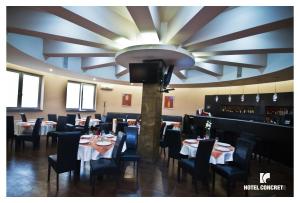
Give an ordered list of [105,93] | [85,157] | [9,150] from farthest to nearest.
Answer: [105,93] < [9,150] < [85,157]

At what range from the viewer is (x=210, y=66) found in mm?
6469

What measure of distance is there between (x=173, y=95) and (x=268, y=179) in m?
6.85

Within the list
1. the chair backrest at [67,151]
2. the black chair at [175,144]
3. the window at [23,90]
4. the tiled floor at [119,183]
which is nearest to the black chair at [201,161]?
the tiled floor at [119,183]

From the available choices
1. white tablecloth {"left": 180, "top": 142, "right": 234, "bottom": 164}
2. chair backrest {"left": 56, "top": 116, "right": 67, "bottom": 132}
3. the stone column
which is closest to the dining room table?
white tablecloth {"left": 180, "top": 142, "right": 234, "bottom": 164}

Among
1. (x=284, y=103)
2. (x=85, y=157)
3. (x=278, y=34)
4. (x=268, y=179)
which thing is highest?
(x=278, y=34)

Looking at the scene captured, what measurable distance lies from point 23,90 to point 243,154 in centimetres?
751

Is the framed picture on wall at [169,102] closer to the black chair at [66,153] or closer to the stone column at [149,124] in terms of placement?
the stone column at [149,124]

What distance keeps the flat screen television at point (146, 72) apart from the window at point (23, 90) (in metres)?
4.71

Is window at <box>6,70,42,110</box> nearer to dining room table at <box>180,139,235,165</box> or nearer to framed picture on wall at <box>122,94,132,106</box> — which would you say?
framed picture on wall at <box>122,94,132,106</box>

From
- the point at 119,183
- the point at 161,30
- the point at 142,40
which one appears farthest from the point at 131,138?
the point at 161,30

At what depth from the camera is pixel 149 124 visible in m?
4.70

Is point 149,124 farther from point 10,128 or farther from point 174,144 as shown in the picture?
point 10,128
